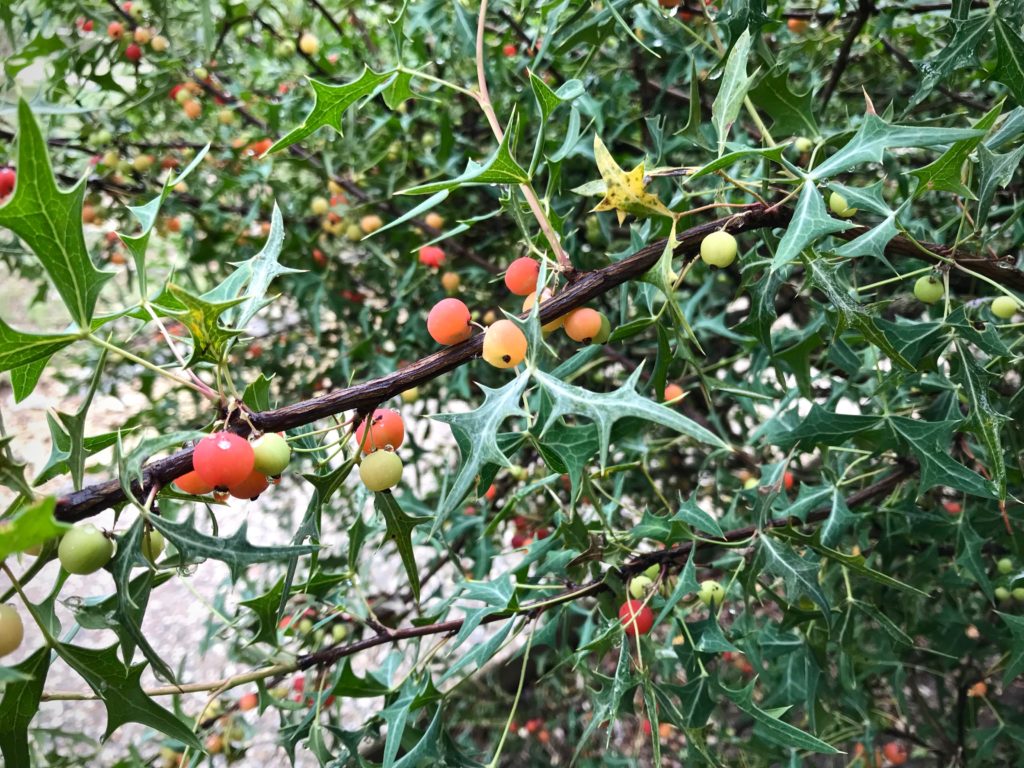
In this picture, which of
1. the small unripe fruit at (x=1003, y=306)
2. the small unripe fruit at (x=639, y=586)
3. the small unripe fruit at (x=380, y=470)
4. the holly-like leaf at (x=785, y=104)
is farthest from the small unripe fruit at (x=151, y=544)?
the small unripe fruit at (x=1003, y=306)

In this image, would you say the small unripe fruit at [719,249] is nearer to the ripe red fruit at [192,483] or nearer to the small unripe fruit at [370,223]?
the ripe red fruit at [192,483]

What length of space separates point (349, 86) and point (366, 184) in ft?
2.44

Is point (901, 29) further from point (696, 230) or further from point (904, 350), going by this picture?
point (696, 230)

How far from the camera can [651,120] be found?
0.68 metres

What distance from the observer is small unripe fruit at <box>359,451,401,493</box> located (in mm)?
503

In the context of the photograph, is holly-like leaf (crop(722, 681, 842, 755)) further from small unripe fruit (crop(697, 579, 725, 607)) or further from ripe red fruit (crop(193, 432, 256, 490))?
ripe red fruit (crop(193, 432, 256, 490))

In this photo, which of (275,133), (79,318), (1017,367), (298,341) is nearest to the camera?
(79,318)

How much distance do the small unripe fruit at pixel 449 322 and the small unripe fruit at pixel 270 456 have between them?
123 mm

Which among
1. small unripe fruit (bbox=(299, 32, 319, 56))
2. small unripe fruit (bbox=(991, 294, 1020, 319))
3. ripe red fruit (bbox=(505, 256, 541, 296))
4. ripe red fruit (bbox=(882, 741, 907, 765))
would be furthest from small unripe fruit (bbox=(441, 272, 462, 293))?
ripe red fruit (bbox=(882, 741, 907, 765))

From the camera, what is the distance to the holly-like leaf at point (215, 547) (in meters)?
0.43

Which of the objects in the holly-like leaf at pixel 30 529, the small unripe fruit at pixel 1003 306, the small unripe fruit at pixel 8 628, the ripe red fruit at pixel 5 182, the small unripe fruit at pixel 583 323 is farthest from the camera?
the ripe red fruit at pixel 5 182

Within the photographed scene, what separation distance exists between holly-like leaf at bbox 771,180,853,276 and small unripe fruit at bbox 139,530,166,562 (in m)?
0.42

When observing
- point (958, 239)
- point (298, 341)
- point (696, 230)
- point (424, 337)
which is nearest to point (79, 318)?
point (696, 230)

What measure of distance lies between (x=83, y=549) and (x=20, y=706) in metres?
0.13
